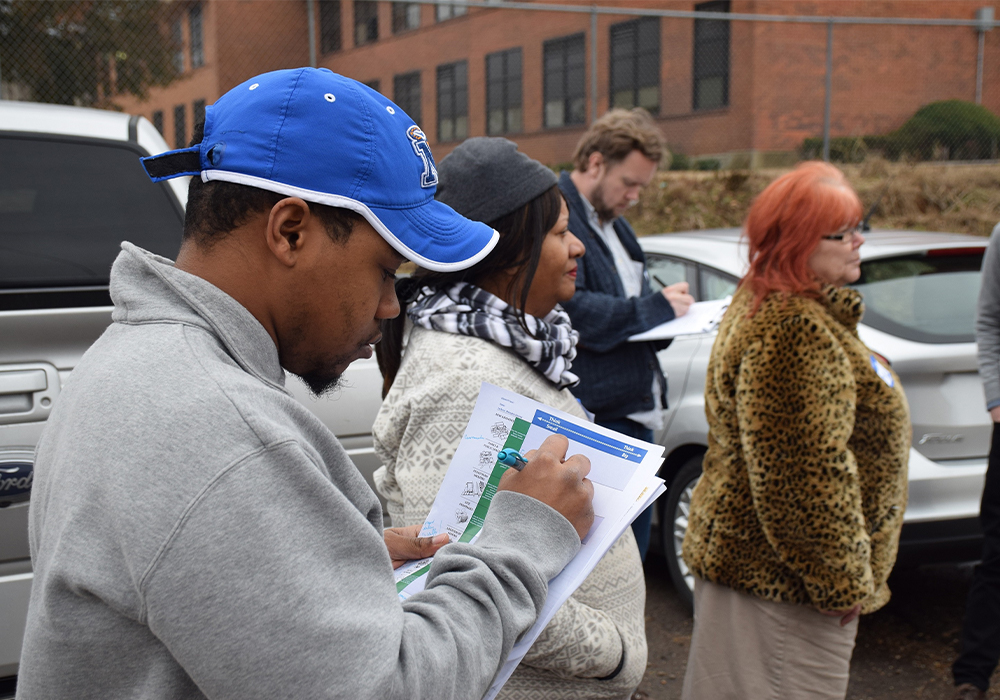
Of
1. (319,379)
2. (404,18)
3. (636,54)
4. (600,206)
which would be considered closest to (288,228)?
(319,379)

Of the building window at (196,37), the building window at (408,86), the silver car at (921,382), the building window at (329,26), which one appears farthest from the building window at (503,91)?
the silver car at (921,382)

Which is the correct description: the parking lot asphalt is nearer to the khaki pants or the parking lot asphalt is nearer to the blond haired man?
the blond haired man

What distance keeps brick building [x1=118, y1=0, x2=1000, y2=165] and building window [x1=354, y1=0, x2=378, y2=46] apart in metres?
0.04

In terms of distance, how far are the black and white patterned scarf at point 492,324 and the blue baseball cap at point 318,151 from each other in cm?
73

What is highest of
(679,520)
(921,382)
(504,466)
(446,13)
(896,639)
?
(446,13)

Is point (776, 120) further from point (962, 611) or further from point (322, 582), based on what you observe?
point (322, 582)

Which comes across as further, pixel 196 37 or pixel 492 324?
pixel 196 37

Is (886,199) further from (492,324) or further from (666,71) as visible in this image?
(492,324)

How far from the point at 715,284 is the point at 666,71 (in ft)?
46.2

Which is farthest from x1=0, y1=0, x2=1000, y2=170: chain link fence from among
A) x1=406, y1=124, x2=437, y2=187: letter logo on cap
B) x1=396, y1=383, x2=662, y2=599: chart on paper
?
x1=406, y1=124, x2=437, y2=187: letter logo on cap

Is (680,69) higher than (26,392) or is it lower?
higher

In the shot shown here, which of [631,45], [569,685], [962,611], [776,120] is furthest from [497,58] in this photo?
[569,685]

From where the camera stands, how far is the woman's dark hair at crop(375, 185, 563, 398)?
200cm

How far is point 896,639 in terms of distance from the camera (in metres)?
3.87
